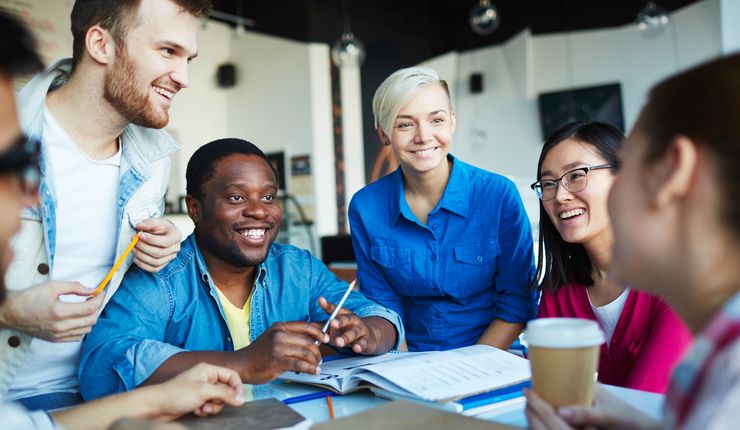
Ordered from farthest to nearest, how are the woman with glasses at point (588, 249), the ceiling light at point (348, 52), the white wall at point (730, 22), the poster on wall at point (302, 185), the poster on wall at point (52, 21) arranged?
the poster on wall at point (302, 185) < the ceiling light at point (348, 52) < the poster on wall at point (52, 21) < the white wall at point (730, 22) < the woman with glasses at point (588, 249)

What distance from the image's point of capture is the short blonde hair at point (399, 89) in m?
2.08

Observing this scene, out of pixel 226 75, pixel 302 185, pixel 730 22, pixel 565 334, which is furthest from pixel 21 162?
pixel 226 75

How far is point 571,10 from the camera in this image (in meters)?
7.30

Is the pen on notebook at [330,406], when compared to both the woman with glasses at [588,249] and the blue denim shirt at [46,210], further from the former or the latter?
the woman with glasses at [588,249]

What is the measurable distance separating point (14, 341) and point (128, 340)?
0.94ft

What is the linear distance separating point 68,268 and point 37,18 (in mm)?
4675

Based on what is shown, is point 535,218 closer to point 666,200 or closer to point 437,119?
point 437,119

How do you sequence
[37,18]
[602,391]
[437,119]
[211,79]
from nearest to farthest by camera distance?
[602,391], [437,119], [37,18], [211,79]

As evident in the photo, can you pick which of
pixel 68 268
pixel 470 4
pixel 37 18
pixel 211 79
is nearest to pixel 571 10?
pixel 470 4

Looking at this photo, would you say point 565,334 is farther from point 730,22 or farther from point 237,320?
point 730,22

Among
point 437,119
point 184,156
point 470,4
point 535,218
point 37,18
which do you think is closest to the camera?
point 437,119

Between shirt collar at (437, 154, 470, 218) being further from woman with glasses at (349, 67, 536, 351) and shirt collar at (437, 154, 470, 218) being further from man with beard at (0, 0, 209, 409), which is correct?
man with beard at (0, 0, 209, 409)

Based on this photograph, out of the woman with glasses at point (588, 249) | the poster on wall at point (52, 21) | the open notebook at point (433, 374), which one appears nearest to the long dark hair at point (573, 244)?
the woman with glasses at point (588, 249)

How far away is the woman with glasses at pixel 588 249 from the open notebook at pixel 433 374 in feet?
1.33
